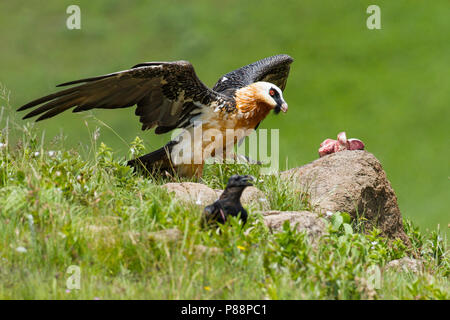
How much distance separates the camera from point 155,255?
19.0 ft

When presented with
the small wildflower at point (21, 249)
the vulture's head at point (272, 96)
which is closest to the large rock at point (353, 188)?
the vulture's head at point (272, 96)

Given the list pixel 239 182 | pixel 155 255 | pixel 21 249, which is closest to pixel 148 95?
pixel 239 182

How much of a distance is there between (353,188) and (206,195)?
206 cm

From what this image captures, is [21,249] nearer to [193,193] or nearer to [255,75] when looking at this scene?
[193,193]

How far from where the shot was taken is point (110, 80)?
26.4ft

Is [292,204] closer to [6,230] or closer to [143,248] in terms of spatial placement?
[143,248]

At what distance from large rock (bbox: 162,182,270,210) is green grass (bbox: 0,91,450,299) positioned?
40cm

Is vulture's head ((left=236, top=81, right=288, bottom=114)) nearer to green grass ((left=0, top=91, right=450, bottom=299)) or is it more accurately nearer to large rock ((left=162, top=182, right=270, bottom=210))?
large rock ((left=162, top=182, right=270, bottom=210))

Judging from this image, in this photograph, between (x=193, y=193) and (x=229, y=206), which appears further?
(x=193, y=193)

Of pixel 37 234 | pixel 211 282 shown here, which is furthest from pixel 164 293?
pixel 37 234

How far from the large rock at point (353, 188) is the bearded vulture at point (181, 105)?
1.01 meters
